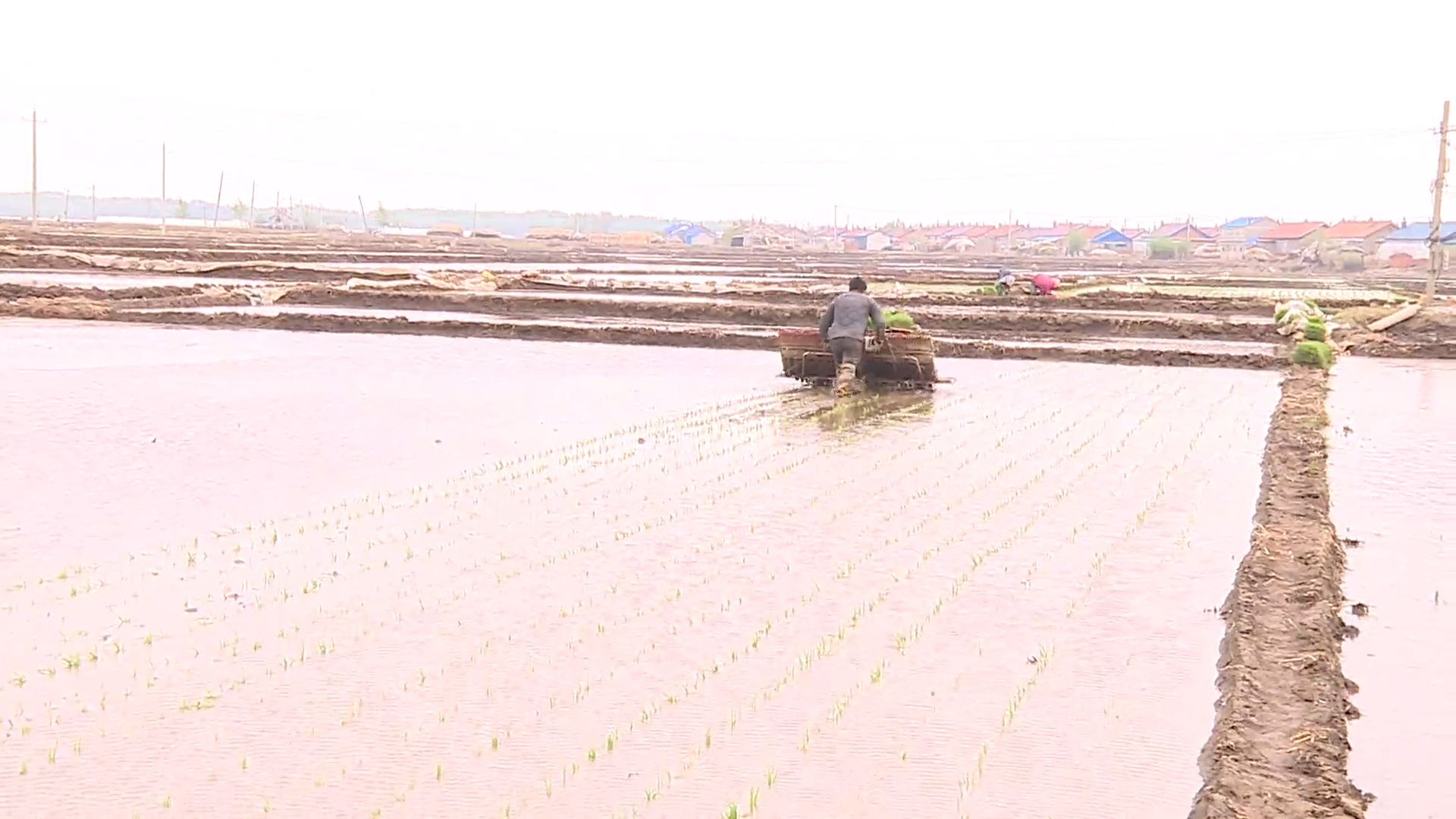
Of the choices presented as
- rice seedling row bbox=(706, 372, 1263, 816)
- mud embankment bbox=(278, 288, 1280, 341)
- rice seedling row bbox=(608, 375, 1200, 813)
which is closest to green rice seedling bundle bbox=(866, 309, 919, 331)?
rice seedling row bbox=(608, 375, 1200, 813)

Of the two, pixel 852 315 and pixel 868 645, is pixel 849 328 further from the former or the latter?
pixel 868 645

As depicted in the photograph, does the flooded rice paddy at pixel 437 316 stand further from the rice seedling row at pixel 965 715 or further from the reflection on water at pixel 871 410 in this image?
the rice seedling row at pixel 965 715

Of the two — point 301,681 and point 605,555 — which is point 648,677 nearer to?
point 301,681

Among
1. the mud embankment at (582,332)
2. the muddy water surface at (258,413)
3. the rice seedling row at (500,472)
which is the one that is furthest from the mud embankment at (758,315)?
the rice seedling row at (500,472)

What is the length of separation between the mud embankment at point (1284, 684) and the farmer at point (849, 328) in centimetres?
507

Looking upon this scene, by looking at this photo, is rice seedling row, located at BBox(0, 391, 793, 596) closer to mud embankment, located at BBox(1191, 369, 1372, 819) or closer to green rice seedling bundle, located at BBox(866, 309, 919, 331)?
green rice seedling bundle, located at BBox(866, 309, 919, 331)

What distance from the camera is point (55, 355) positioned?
49.9ft

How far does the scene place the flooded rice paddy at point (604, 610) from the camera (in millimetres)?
4117

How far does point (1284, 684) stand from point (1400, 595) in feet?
6.03

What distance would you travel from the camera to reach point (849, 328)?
13031mm

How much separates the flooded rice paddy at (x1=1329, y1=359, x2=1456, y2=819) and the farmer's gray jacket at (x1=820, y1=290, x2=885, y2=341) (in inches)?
151

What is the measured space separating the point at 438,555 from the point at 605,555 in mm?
754

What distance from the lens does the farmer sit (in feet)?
42.3

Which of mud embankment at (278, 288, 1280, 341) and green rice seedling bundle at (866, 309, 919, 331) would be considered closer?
green rice seedling bundle at (866, 309, 919, 331)
